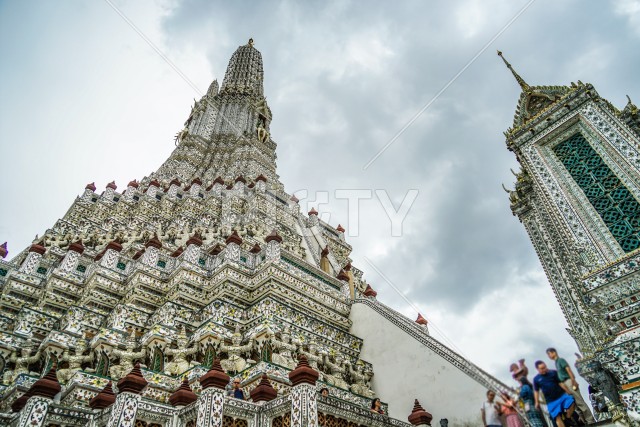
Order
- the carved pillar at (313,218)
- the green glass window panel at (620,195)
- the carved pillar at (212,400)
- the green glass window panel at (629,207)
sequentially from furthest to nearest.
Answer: the carved pillar at (313,218) → the green glass window panel at (620,195) → the green glass window panel at (629,207) → the carved pillar at (212,400)

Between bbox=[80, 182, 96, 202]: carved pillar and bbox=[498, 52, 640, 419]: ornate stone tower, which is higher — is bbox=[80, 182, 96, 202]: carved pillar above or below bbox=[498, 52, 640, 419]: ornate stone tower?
above

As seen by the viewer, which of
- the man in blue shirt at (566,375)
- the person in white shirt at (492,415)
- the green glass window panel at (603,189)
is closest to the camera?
the man in blue shirt at (566,375)

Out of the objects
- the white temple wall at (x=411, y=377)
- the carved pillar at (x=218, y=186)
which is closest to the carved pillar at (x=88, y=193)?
the carved pillar at (x=218, y=186)

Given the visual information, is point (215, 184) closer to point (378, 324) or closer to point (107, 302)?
point (107, 302)

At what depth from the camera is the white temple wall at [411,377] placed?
26.0 ft

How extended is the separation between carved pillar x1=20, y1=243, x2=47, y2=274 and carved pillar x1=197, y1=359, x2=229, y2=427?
897cm

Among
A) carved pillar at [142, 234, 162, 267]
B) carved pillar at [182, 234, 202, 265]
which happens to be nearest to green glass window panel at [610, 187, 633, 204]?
carved pillar at [182, 234, 202, 265]

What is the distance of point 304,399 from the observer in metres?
5.87

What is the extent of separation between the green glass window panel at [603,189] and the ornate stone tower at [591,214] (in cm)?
2

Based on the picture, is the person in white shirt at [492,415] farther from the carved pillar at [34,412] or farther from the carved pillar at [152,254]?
the carved pillar at [152,254]

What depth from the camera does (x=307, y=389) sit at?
5.96 m

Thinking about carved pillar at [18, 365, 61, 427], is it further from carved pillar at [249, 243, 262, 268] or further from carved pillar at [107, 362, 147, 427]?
carved pillar at [249, 243, 262, 268]

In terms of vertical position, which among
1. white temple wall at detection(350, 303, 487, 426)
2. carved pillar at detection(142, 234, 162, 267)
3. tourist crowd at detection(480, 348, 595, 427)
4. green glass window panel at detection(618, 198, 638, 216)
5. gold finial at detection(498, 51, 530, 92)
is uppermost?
gold finial at detection(498, 51, 530, 92)

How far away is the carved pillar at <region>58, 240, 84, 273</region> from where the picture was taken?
1211cm
